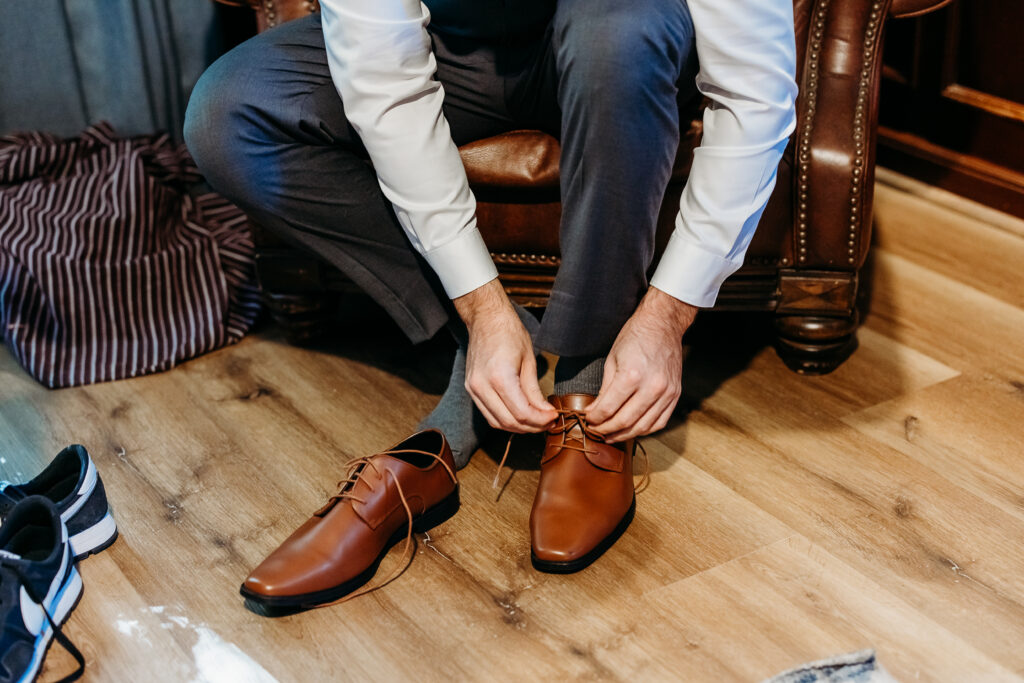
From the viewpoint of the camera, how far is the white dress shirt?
959 mm

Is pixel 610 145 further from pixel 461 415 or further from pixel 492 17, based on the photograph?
pixel 461 415

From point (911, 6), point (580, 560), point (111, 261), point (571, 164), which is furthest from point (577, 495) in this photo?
point (111, 261)

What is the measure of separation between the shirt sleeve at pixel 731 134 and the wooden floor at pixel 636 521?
0.27 meters

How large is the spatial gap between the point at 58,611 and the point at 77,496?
0.40 ft

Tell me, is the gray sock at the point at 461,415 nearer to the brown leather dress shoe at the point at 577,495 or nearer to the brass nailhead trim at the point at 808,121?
the brown leather dress shoe at the point at 577,495

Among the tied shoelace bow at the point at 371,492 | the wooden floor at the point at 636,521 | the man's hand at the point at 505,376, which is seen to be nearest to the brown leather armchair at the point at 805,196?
the wooden floor at the point at 636,521

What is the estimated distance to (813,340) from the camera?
4.25 feet

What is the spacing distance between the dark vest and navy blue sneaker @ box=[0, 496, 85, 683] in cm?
67

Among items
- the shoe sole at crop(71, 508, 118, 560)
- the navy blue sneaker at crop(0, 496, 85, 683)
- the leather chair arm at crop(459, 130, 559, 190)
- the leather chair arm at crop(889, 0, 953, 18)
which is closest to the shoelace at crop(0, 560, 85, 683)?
the navy blue sneaker at crop(0, 496, 85, 683)

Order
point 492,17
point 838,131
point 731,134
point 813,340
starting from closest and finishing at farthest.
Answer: point 731,134 → point 492,17 → point 838,131 → point 813,340

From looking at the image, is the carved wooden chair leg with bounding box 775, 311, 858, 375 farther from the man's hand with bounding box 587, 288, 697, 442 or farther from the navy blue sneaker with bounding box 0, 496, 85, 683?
the navy blue sneaker with bounding box 0, 496, 85, 683

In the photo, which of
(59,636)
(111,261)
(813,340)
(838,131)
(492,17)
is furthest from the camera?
(111,261)

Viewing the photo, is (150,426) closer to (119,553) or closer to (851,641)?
(119,553)

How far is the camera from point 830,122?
3.91 feet
